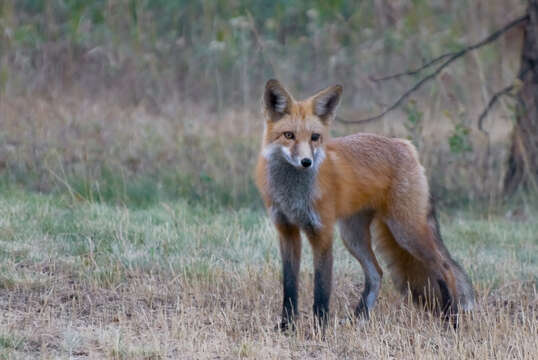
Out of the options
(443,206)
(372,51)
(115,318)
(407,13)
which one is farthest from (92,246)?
(407,13)

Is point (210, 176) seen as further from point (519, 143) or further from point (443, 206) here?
point (519, 143)

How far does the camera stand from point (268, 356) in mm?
3988

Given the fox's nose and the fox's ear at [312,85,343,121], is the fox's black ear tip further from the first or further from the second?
the fox's nose

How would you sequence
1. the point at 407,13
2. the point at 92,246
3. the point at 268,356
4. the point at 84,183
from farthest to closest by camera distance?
the point at 407,13, the point at 84,183, the point at 92,246, the point at 268,356

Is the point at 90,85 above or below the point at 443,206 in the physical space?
above

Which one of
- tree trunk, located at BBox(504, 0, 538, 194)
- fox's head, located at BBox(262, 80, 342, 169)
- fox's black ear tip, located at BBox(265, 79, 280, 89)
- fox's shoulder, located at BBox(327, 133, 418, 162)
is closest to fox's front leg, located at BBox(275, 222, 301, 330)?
fox's head, located at BBox(262, 80, 342, 169)

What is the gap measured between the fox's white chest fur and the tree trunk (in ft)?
14.7

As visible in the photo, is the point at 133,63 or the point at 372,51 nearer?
the point at 133,63

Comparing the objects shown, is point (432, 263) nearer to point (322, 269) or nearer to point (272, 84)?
point (322, 269)

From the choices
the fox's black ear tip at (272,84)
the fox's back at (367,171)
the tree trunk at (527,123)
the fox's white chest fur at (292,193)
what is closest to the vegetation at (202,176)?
the tree trunk at (527,123)

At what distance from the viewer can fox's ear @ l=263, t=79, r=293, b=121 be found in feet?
15.2

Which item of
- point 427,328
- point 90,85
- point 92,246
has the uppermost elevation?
point 90,85

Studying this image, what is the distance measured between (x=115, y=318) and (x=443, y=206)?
4.82m

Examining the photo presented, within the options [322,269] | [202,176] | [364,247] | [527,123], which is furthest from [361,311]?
[527,123]
